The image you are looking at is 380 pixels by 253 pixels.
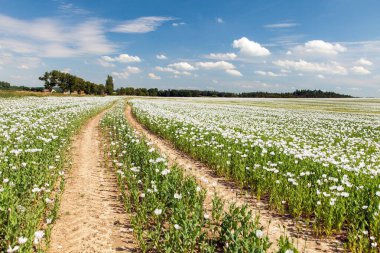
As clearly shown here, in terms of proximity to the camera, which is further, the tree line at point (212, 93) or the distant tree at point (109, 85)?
the tree line at point (212, 93)

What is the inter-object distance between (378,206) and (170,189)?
4505 millimetres

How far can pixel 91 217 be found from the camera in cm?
663

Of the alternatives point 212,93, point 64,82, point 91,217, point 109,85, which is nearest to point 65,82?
point 64,82

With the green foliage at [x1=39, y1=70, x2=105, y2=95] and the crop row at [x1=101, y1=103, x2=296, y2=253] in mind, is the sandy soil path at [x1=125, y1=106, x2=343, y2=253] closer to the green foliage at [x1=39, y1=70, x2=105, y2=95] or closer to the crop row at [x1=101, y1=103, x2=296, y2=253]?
the crop row at [x1=101, y1=103, x2=296, y2=253]

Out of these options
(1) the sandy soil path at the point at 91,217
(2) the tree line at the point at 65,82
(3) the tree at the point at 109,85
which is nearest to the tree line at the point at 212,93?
(3) the tree at the point at 109,85

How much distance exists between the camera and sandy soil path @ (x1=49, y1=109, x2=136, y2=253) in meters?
5.46

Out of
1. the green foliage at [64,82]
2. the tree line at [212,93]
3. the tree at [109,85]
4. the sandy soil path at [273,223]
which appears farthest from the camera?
the tree line at [212,93]

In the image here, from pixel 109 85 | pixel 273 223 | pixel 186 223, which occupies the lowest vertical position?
pixel 273 223

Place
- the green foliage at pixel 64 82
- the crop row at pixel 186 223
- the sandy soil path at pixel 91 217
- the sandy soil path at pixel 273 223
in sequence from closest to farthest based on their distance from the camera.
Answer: the crop row at pixel 186 223 < the sandy soil path at pixel 91 217 < the sandy soil path at pixel 273 223 < the green foliage at pixel 64 82

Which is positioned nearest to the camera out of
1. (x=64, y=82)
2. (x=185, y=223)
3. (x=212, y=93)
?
(x=185, y=223)

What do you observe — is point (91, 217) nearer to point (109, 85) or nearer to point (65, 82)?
point (65, 82)

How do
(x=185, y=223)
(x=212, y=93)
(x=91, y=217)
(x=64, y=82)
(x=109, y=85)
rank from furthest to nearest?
(x=212, y=93) → (x=109, y=85) → (x=64, y=82) → (x=91, y=217) → (x=185, y=223)

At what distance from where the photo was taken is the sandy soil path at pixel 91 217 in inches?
215

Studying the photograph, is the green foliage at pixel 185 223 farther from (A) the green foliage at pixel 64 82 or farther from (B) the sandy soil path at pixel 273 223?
(A) the green foliage at pixel 64 82
